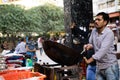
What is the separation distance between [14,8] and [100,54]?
4046 centimetres

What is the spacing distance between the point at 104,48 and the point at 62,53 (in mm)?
826

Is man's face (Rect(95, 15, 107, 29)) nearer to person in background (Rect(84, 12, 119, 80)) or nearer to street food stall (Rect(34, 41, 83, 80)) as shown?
person in background (Rect(84, 12, 119, 80))

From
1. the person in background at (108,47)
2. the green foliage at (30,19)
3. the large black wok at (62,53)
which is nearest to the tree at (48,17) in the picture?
the green foliage at (30,19)

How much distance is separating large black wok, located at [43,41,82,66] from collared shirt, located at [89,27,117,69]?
38cm

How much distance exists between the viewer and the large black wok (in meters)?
5.50

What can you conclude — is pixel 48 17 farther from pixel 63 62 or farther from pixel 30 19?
pixel 63 62

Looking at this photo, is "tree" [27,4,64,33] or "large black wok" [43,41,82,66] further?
"tree" [27,4,64,33]

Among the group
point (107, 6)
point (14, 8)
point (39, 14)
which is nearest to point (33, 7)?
point (39, 14)

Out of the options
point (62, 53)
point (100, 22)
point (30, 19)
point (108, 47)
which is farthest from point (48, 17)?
point (108, 47)

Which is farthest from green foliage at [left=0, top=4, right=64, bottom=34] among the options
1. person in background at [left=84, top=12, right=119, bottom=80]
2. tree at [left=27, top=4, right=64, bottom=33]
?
person in background at [left=84, top=12, right=119, bottom=80]

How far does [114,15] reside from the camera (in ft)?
161

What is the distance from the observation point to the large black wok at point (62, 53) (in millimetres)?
5504

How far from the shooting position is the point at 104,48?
16.4 ft

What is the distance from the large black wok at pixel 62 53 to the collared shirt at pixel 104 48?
38 cm
